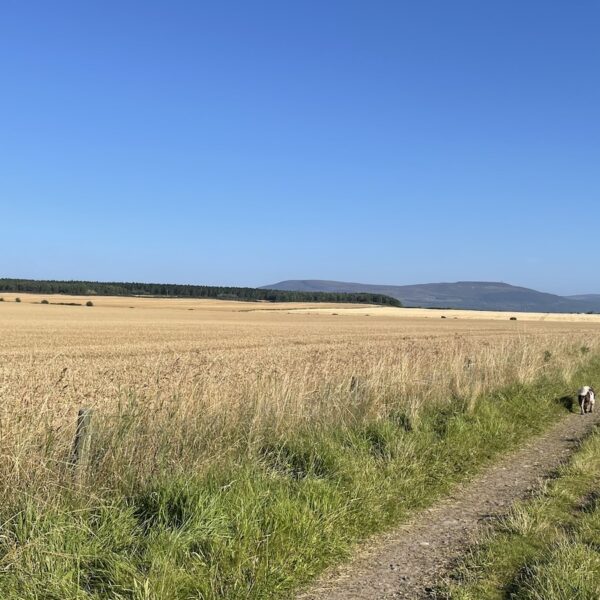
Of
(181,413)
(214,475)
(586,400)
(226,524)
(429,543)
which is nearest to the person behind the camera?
(226,524)

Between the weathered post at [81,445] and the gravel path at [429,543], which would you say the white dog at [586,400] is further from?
the weathered post at [81,445]

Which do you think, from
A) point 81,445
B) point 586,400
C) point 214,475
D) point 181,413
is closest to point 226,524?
point 214,475

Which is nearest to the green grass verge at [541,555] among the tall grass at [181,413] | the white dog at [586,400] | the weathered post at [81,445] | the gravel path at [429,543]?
the gravel path at [429,543]

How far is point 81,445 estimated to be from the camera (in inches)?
239

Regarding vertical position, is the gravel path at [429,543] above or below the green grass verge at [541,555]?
below

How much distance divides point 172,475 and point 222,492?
570 millimetres

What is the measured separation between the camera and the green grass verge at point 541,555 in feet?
14.6

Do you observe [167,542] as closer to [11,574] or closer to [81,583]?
[81,583]

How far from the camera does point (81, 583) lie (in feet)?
14.1

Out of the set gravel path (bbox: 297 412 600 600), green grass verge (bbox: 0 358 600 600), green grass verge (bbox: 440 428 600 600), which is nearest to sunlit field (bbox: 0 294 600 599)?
green grass verge (bbox: 0 358 600 600)

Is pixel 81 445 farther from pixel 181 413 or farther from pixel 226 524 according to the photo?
pixel 226 524

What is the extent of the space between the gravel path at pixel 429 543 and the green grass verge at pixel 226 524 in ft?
0.62

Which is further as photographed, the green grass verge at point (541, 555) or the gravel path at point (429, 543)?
the gravel path at point (429, 543)

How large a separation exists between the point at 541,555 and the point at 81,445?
14.1 feet
